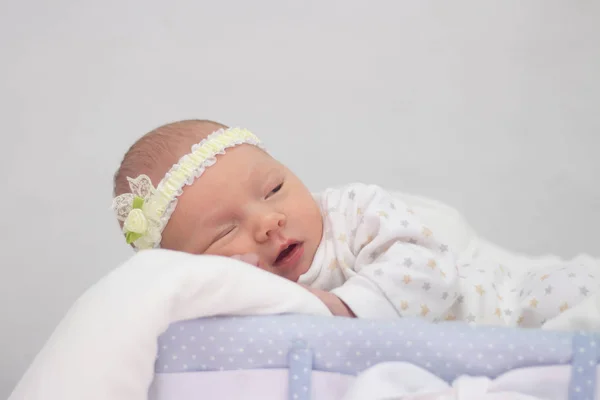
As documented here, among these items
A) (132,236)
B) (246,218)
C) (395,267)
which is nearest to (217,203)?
(246,218)

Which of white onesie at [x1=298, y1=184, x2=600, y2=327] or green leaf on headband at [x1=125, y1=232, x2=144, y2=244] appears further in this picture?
green leaf on headband at [x1=125, y1=232, x2=144, y2=244]

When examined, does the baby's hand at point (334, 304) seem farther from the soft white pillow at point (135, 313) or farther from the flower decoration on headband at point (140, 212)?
the flower decoration on headband at point (140, 212)

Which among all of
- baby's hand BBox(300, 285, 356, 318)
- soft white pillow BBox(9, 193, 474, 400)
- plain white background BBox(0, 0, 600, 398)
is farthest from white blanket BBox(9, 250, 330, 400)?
plain white background BBox(0, 0, 600, 398)

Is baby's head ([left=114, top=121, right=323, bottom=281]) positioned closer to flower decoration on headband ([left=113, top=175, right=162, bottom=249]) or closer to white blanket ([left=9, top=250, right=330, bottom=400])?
flower decoration on headband ([left=113, top=175, right=162, bottom=249])

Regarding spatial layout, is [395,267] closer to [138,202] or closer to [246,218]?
[246,218]

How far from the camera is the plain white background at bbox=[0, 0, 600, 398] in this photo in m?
1.53

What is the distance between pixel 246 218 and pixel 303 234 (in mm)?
94

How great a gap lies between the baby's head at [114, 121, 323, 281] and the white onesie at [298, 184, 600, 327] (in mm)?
45

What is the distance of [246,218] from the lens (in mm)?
931

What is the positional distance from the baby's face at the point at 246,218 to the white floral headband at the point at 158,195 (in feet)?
0.03

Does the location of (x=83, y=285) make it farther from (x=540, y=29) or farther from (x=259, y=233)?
(x=540, y=29)

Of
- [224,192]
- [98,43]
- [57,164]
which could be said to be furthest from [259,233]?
[98,43]

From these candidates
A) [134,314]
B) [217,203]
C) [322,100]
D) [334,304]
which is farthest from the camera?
[322,100]

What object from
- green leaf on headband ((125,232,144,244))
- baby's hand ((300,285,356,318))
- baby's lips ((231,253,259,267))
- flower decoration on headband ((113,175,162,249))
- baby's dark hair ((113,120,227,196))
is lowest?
baby's hand ((300,285,356,318))
